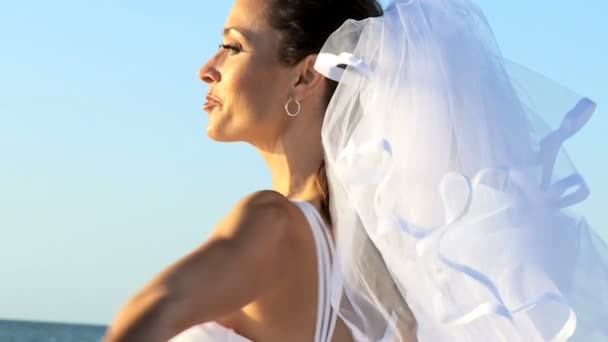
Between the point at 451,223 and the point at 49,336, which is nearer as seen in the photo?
the point at 451,223

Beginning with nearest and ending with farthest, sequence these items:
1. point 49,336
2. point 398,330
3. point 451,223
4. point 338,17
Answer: point 451,223, point 398,330, point 338,17, point 49,336

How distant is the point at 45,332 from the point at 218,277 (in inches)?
2200

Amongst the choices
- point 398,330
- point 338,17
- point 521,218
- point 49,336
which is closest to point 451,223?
point 521,218

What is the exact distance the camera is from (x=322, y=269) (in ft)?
8.61

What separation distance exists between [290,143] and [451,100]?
1.30ft

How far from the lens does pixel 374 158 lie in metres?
2.59

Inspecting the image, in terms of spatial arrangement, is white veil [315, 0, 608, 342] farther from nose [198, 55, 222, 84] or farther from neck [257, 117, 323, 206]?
nose [198, 55, 222, 84]

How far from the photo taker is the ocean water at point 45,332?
50.0 m

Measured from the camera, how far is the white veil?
2.60 m

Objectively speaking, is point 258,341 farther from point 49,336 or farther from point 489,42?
point 49,336

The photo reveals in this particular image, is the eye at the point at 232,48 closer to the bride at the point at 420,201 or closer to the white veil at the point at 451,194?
the bride at the point at 420,201

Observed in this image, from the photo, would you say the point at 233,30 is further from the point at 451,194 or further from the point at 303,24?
the point at 451,194

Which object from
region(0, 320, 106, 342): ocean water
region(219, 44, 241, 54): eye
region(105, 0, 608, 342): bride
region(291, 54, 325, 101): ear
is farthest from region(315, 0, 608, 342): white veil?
region(0, 320, 106, 342): ocean water

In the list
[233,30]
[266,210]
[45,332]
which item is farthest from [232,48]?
[45,332]
